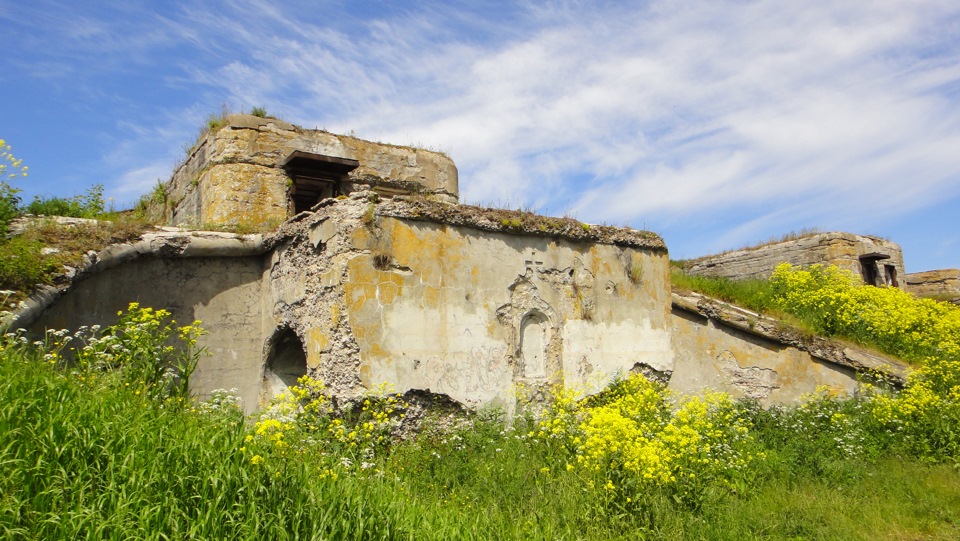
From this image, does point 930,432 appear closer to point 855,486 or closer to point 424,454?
point 855,486

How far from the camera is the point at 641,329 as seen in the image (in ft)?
31.6

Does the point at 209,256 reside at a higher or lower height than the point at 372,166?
lower

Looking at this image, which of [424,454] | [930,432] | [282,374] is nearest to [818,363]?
A: [930,432]

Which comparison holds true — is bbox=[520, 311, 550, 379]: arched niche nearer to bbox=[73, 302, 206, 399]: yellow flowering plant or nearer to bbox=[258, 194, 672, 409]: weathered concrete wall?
bbox=[258, 194, 672, 409]: weathered concrete wall

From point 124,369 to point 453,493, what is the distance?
2.98 metres

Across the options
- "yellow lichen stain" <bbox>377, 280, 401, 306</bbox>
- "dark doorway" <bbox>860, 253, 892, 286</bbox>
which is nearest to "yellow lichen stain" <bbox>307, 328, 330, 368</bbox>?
"yellow lichen stain" <bbox>377, 280, 401, 306</bbox>

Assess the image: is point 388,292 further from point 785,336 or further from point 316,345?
point 785,336

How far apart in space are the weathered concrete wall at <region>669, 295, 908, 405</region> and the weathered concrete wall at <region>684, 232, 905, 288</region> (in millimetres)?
7568

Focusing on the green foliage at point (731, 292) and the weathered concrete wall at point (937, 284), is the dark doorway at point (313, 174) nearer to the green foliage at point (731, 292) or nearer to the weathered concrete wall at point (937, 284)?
the green foliage at point (731, 292)

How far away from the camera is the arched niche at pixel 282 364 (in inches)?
338

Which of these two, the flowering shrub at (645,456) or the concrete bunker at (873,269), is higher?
the concrete bunker at (873,269)

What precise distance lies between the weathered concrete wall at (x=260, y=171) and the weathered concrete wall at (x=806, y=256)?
10301mm

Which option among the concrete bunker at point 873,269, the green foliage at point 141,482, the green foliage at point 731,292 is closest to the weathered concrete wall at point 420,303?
the green foliage at point 731,292

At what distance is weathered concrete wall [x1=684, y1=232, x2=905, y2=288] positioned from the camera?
1722 centimetres
